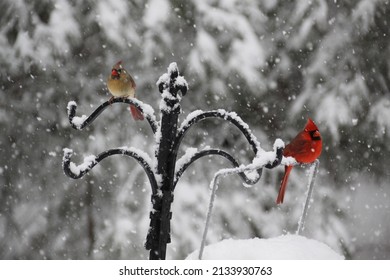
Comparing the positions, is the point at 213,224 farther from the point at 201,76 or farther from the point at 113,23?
the point at 113,23

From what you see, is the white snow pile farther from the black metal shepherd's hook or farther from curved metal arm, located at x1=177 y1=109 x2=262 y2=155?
curved metal arm, located at x1=177 y1=109 x2=262 y2=155

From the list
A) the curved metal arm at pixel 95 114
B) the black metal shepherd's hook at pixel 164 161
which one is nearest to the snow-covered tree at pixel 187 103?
the curved metal arm at pixel 95 114

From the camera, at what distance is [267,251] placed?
2146mm

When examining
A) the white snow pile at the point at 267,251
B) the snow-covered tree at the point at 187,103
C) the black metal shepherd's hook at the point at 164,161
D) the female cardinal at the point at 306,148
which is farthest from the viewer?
the snow-covered tree at the point at 187,103

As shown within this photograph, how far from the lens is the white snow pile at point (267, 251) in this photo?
6.95 ft

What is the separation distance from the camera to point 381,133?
521cm

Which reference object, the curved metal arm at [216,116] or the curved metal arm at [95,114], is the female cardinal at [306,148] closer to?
the curved metal arm at [216,116]

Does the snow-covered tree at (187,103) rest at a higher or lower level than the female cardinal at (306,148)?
higher

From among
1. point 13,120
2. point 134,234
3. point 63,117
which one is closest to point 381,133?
point 134,234

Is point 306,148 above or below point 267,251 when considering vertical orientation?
above

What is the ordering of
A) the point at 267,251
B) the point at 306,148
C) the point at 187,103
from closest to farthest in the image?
the point at 267,251 → the point at 306,148 → the point at 187,103

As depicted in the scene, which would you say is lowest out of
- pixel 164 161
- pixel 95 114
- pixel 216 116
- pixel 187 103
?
pixel 164 161

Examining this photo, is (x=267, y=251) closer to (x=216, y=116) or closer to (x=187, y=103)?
(x=216, y=116)

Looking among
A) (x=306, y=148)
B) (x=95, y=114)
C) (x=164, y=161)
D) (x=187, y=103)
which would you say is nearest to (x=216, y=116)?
(x=164, y=161)
